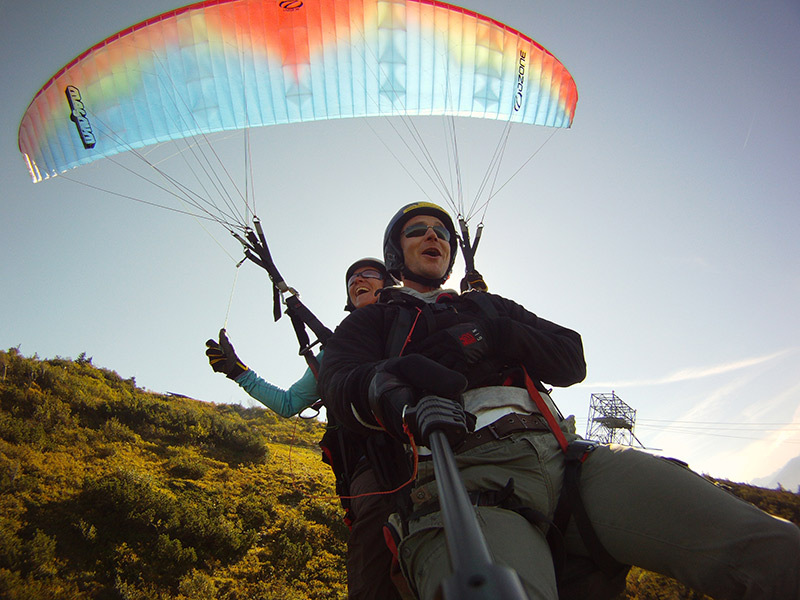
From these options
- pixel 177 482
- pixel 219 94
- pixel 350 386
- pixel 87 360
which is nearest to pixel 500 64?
pixel 219 94

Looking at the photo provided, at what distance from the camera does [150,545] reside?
462 centimetres

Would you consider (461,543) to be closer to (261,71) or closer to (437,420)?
(437,420)

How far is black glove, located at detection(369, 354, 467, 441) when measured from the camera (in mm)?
1481

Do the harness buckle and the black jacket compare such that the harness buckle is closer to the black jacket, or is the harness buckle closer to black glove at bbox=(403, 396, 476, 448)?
the black jacket

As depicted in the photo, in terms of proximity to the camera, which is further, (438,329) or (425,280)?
(425,280)

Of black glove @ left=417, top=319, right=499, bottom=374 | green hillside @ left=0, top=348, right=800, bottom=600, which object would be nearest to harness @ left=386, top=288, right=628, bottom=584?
black glove @ left=417, top=319, right=499, bottom=374

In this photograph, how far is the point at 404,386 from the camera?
5.12ft

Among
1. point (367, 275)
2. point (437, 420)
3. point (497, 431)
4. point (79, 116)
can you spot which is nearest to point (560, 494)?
point (497, 431)

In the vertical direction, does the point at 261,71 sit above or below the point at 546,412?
above

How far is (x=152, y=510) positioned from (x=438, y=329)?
499cm

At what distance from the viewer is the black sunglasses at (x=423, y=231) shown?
303 centimetres

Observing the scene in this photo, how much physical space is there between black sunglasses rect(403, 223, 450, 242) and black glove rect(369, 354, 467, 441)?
158cm

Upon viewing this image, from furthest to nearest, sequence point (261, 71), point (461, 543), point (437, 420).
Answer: point (261, 71)
point (437, 420)
point (461, 543)

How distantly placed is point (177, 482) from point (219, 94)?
676 centimetres
